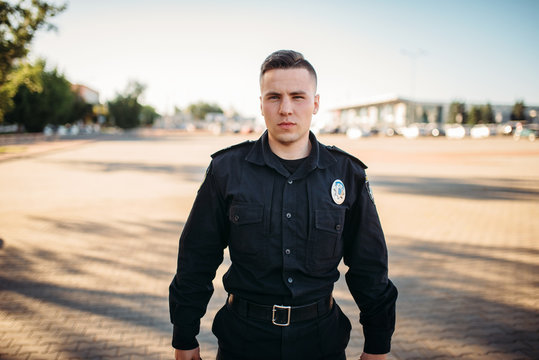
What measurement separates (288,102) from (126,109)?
82.1 meters

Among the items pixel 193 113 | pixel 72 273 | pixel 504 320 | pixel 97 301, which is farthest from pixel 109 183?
pixel 193 113

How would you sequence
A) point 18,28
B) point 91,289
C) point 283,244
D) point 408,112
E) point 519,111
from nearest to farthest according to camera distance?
point 283,244, point 91,289, point 18,28, point 408,112, point 519,111

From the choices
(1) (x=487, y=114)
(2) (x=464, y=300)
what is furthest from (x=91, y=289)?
(1) (x=487, y=114)

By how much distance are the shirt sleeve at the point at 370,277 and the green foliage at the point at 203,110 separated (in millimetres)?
139930

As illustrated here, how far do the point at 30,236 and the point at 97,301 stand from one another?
341 cm

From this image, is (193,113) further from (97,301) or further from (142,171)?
(97,301)

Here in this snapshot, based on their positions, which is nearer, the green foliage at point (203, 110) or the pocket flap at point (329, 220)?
the pocket flap at point (329, 220)

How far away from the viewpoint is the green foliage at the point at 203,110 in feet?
455

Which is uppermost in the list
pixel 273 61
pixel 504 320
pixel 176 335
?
pixel 273 61

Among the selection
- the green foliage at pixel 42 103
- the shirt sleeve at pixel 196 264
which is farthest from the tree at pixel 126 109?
the shirt sleeve at pixel 196 264

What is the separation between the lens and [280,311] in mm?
1778

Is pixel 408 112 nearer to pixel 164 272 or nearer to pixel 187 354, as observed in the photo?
pixel 164 272

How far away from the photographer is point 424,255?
234 inches

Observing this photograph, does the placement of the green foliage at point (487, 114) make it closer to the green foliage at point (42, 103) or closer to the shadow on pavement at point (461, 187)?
the shadow on pavement at point (461, 187)
